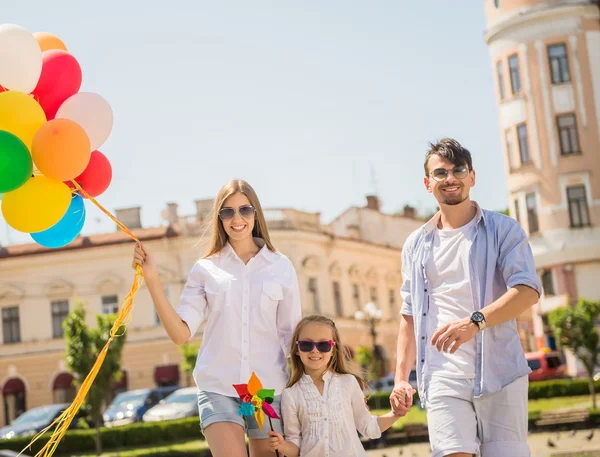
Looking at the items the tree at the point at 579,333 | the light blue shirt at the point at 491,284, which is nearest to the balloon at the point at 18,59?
the light blue shirt at the point at 491,284

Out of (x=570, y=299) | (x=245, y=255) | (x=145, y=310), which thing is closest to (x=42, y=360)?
(x=145, y=310)

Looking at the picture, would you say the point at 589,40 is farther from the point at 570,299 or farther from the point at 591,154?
the point at 570,299

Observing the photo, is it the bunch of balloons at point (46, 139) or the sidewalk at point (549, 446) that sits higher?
the bunch of balloons at point (46, 139)

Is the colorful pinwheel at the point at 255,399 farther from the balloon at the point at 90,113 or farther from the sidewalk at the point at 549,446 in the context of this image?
the sidewalk at the point at 549,446

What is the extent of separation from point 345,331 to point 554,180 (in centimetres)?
1541

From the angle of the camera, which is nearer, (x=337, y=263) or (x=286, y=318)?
(x=286, y=318)

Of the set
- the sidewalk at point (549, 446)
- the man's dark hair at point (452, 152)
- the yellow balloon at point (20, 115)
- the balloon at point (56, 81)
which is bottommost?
the sidewalk at point (549, 446)

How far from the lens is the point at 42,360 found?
49.2 m

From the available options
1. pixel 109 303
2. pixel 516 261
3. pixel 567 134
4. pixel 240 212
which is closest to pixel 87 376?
pixel 240 212

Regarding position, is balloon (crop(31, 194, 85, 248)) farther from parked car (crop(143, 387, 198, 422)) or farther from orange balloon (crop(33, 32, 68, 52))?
parked car (crop(143, 387, 198, 422))

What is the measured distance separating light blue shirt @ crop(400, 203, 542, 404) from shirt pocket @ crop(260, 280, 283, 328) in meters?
0.76

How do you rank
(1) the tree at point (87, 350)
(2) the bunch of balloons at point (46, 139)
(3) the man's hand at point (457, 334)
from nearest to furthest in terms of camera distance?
(3) the man's hand at point (457, 334), (2) the bunch of balloons at point (46, 139), (1) the tree at point (87, 350)

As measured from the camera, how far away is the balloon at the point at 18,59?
6.33m

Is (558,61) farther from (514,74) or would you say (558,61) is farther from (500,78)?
(500,78)
